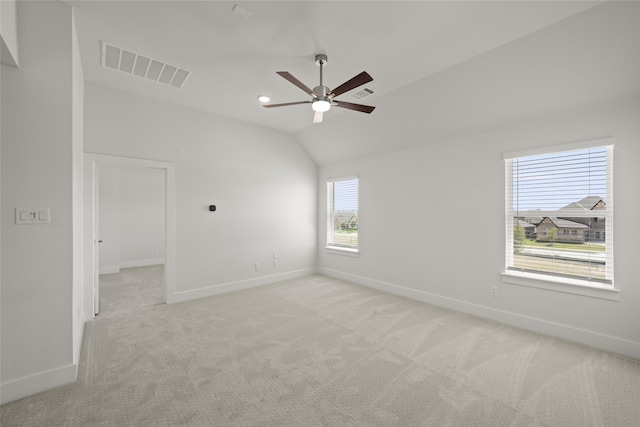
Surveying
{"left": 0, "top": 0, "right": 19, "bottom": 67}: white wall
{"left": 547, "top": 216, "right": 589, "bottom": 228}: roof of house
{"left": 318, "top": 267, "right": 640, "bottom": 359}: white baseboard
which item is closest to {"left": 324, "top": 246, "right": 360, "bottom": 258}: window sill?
{"left": 318, "top": 267, "right": 640, "bottom": 359}: white baseboard

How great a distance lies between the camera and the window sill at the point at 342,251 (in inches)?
215

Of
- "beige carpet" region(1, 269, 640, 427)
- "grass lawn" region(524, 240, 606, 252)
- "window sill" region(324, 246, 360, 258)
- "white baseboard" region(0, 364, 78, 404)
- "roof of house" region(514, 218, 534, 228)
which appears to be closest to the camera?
"beige carpet" region(1, 269, 640, 427)

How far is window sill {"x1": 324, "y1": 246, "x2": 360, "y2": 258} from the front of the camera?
17.9ft

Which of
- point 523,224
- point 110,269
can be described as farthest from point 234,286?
point 523,224

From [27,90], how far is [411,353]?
3.97 meters

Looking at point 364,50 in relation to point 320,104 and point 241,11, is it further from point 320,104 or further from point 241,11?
point 241,11

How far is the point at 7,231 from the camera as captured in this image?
6.76ft

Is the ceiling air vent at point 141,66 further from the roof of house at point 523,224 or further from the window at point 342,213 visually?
the roof of house at point 523,224

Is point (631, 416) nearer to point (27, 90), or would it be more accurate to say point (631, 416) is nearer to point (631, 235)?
point (631, 235)

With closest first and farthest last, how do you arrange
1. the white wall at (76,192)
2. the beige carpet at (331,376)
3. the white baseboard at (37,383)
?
1. the beige carpet at (331,376)
2. the white baseboard at (37,383)
3. the white wall at (76,192)

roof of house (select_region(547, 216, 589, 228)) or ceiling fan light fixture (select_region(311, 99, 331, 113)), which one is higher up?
ceiling fan light fixture (select_region(311, 99, 331, 113))

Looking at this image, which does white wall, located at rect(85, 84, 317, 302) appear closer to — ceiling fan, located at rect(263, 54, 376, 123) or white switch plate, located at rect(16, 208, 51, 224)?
white switch plate, located at rect(16, 208, 51, 224)

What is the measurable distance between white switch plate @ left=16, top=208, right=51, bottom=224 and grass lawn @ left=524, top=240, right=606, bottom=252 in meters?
4.89

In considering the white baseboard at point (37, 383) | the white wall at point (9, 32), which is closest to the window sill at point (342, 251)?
the white baseboard at point (37, 383)
